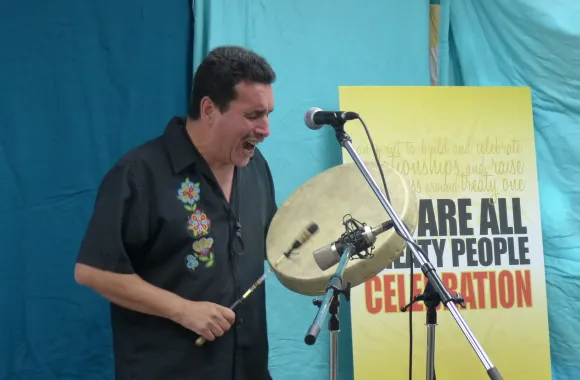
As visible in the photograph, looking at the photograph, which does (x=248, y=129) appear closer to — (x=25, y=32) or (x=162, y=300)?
(x=162, y=300)

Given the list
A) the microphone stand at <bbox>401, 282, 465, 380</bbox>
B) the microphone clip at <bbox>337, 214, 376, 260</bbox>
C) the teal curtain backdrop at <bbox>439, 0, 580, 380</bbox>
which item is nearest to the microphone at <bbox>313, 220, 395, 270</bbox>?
the microphone clip at <bbox>337, 214, 376, 260</bbox>

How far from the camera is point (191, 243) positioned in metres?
1.56

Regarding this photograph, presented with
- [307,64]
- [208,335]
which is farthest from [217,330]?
[307,64]

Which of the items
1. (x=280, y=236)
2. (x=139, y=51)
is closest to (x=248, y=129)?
(x=280, y=236)

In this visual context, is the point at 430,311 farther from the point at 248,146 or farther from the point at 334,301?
the point at 248,146

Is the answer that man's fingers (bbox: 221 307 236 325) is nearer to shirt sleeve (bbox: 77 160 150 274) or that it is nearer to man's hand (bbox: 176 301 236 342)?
man's hand (bbox: 176 301 236 342)

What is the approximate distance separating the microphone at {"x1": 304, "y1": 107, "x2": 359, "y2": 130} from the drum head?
200 mm

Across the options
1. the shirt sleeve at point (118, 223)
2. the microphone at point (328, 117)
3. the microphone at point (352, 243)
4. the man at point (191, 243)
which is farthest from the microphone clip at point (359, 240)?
the shirt sleeve at point (118, 223)

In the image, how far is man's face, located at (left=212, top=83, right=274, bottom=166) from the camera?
162 centimetres

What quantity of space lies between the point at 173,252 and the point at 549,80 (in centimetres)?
190

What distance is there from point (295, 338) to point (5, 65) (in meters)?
1.45

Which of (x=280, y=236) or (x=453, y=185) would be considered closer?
(x=280, y=236)

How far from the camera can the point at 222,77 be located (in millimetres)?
1620

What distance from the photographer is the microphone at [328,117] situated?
1.43 m
